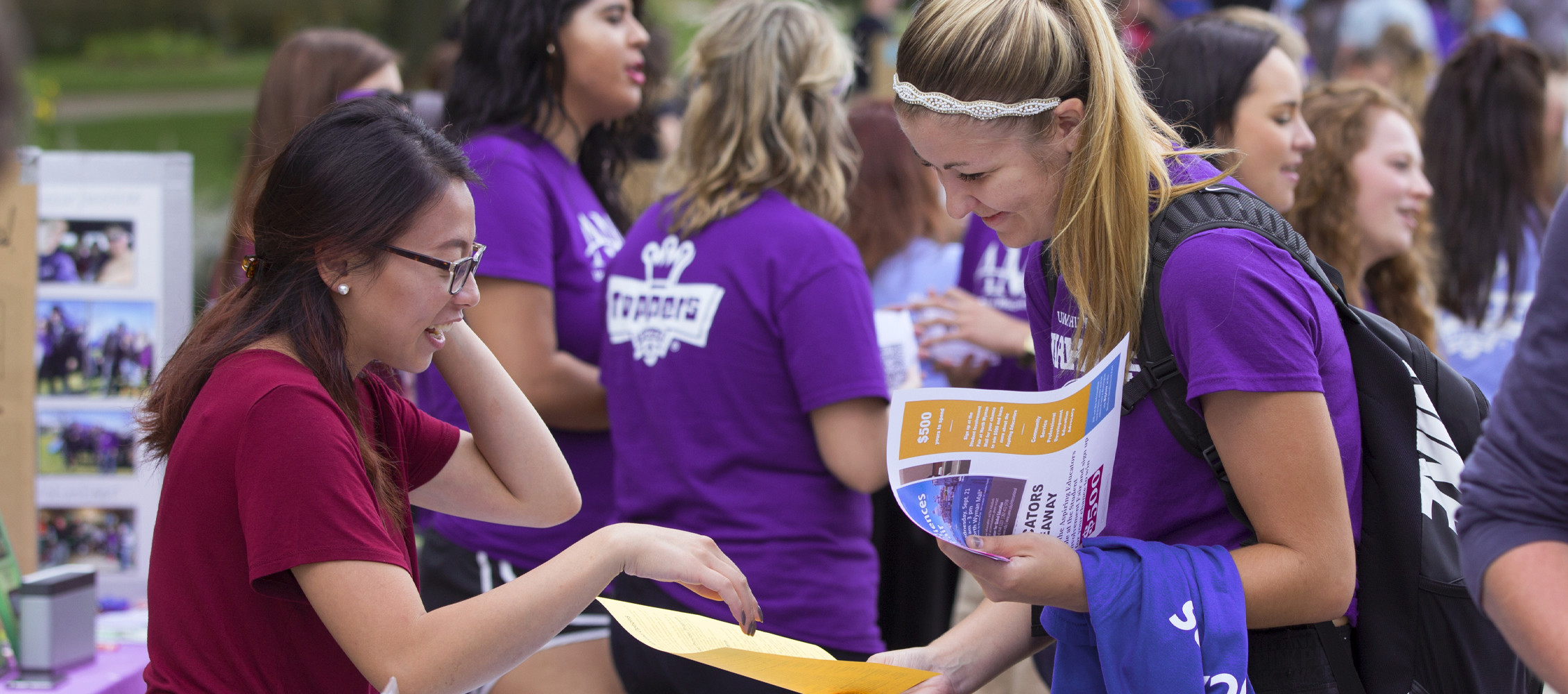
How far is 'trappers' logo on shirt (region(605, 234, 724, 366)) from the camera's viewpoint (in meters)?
2.33

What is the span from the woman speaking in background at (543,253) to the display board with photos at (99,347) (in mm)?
719

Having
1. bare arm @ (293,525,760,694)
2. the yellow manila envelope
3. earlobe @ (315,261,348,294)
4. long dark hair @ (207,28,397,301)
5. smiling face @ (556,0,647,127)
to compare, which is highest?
smiling face @ (556,0,647,127)

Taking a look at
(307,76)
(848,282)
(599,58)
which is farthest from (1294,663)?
(307,76)

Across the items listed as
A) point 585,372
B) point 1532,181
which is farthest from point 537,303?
point 1532,181

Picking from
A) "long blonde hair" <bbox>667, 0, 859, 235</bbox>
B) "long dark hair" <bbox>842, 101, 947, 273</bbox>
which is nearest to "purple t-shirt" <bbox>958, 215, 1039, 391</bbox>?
"long dark hair" <bbox>842, 101, 947, 273</bbox>

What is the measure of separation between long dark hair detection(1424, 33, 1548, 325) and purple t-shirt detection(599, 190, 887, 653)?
2.31 m

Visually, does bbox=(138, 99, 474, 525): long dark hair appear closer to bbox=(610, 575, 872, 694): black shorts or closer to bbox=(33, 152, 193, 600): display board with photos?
bbox=(610, 575, 872, 694): black shorts

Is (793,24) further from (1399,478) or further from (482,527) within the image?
(1399,478)

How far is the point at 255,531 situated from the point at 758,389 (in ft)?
3.53

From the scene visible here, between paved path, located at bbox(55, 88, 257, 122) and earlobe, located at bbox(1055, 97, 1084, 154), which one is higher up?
earlobe, located at bbox(1055, 97, 1084, 154)

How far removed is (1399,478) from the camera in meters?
1.50

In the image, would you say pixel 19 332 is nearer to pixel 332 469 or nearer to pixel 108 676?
pixel 108 676

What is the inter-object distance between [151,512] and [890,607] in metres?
2.18

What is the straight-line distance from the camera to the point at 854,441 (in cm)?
226
